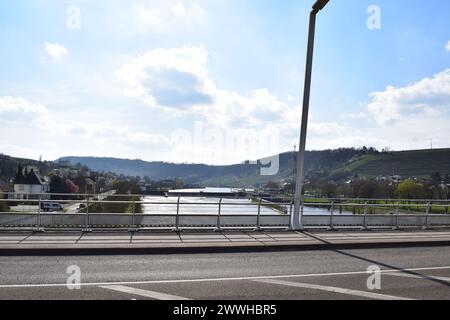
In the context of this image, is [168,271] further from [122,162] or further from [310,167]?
[122,162]

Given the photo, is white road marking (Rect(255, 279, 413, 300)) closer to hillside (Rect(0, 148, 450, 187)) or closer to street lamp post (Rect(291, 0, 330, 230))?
street lamp post (Rect(291, 0, 330, 230))

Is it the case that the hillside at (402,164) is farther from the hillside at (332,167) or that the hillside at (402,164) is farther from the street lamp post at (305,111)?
the street lamp post at (305,111)

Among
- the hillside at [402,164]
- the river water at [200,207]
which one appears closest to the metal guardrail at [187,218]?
the river water at [200,207]

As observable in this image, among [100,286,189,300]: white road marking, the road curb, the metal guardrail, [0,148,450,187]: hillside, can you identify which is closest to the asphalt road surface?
[100,286,189,300]: white road marking

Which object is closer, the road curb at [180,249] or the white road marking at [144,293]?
the white road marking at [144,293]

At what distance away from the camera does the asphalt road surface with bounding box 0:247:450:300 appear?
7211 millimetres

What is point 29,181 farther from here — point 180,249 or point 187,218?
point 180,249

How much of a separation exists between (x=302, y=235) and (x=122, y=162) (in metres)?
185

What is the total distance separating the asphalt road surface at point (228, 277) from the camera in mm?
7211

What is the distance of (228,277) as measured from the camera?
28.2ft

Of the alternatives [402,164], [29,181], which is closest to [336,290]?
[29,181]
